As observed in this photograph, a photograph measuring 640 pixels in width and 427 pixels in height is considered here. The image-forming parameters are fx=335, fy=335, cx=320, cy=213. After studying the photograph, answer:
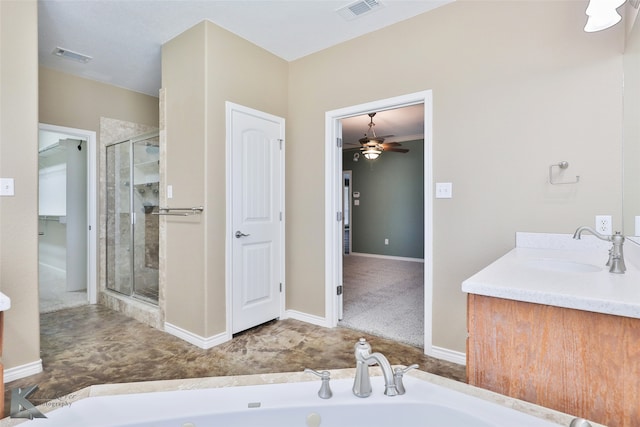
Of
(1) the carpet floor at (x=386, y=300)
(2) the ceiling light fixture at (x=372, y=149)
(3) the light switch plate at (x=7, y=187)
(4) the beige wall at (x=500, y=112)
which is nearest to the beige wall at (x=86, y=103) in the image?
(3) the light switch plate at (x=7, y=187)

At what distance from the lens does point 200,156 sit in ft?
8.79

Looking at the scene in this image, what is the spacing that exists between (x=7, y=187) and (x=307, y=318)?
2.47m

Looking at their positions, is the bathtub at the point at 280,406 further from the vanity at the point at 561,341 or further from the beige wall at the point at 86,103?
the beige wall at the point at 86,103

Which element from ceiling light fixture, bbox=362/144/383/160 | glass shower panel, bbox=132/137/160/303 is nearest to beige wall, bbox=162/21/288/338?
glass shower panel, bbox=132/137/160/303

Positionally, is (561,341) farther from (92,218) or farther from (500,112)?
(92,218)

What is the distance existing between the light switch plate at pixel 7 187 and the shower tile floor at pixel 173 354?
47.4 inches

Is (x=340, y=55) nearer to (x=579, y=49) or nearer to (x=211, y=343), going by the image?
(x=579, y=49)

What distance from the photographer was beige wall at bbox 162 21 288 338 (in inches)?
105

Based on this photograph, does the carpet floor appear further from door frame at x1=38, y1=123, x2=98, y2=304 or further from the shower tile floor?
door frame at x1=38, y1=123, x2=98, y2=304

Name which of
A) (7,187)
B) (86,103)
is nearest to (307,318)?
(7,187)

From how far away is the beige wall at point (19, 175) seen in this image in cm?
213

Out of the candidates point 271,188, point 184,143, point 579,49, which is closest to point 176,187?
point 184,143

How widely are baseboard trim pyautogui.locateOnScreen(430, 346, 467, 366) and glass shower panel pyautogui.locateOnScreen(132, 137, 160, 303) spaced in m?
2.55

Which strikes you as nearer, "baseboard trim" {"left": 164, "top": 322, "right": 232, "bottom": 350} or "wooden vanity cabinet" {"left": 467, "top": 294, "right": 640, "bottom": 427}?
"wooden vanity cabinet" {"left": 467, "top": 294, "right": 640, "bottom": 427}
